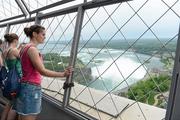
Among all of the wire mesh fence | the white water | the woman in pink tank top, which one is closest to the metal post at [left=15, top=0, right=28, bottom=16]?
the wire mesh fence

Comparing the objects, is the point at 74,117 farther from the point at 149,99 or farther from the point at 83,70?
the point at 149,99

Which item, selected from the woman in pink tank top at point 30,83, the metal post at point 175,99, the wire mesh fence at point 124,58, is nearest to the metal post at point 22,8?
the wire mesh fence at point 124,58

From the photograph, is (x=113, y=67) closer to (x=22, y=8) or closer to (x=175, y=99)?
(x=175, y=99)

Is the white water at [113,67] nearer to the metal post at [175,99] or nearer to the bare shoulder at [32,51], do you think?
the metal post at [175,99]

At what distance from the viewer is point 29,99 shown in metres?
3.03

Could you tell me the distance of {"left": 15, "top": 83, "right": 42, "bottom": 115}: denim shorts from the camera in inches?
119

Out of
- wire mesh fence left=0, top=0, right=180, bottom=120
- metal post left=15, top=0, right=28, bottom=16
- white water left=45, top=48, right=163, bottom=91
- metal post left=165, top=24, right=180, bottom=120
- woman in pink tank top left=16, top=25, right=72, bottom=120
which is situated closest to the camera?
metal post left=165, top=24, right=180, bottom=120

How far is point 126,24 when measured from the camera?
128 inches

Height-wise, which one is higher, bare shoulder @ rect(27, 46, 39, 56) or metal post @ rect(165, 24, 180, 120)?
bare shoulder @ rect(27, 46, 39, 56)

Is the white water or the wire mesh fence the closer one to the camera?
the wire mesh fence

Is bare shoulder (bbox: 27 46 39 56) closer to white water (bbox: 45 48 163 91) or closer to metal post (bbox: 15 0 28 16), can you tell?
white water (bbox: 45 48 163 91)

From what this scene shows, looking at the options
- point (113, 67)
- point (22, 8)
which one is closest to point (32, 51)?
point (113, 67)

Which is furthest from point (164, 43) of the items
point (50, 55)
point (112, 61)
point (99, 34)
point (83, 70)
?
point (50, 55)

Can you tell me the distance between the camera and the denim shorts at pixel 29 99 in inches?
119
